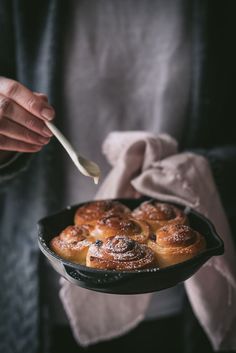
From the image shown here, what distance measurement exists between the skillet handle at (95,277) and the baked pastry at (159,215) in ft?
0.61

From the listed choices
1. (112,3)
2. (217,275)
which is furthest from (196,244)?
(112,3)

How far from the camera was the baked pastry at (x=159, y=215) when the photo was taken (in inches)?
27.0

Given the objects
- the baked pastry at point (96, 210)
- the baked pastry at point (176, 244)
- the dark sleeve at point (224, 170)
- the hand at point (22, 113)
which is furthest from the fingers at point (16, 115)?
the dark sleeve at point (224, 170)

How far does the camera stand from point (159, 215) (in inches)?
27.2

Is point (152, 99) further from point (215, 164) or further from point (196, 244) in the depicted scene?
point (196, 244)

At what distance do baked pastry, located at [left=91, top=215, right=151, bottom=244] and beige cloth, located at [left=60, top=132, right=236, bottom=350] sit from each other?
0.43ft

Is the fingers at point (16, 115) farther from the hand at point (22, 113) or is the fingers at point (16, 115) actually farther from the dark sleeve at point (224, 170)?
the dark sleeve at point (224, 170)

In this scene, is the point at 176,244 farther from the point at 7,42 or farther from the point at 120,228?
the point at 7,42

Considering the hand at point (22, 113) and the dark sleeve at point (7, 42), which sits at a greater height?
the dark sleeve at point (7, 42)

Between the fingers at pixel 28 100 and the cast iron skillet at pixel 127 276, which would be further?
the fingers at pixel 28 100

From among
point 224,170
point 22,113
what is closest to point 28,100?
point 22,113

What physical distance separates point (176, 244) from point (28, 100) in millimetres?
312

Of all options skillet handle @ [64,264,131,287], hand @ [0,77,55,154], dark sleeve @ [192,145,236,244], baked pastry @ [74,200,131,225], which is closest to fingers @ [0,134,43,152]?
hand @ [0,77,55,154]

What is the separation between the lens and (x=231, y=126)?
1.10 metres
